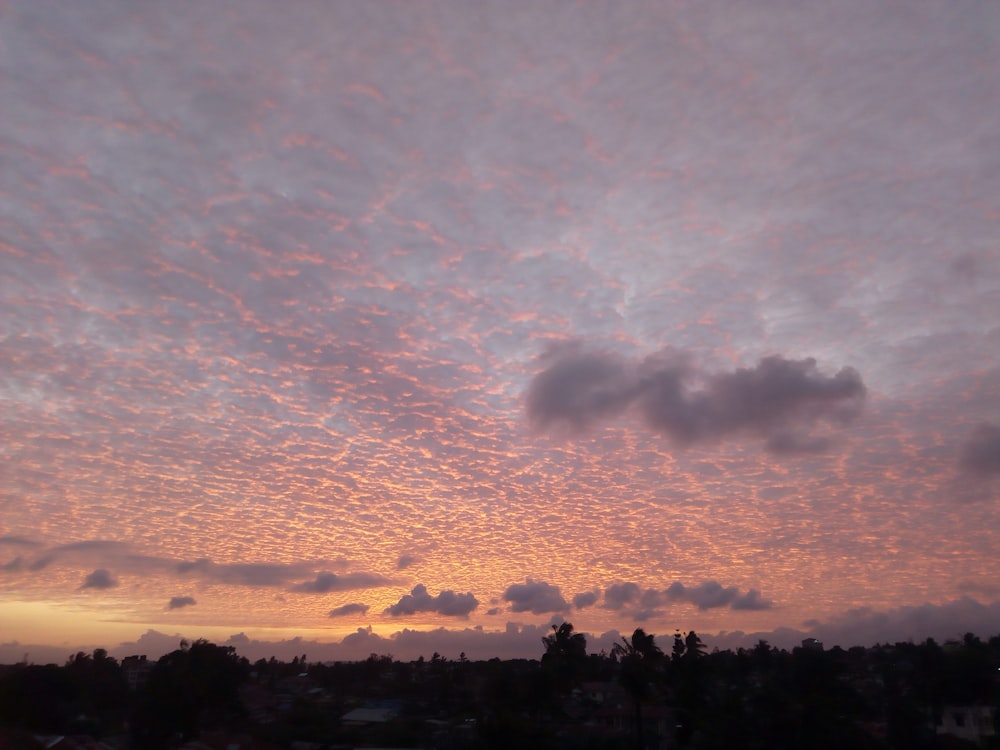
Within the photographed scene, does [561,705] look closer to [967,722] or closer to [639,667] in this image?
[639,667]

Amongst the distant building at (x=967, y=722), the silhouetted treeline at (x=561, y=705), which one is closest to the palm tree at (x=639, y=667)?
the silhouetted treeline at (x=561, y=705)

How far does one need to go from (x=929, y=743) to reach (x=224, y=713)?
161 ft

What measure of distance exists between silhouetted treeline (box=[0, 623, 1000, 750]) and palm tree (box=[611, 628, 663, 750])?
140 millimetres

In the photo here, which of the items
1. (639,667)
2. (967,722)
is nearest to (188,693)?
(639,667)

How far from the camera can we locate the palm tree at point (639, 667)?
52719 millimetres

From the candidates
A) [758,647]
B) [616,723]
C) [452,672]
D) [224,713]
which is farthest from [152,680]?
[758,647]

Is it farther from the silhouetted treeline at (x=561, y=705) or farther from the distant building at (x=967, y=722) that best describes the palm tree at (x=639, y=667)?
the distant building at (x=967, y=722)

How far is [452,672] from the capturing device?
324 ft

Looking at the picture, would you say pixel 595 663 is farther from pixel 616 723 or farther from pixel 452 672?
pixel 616 723

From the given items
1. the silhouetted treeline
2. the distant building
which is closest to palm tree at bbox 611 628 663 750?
the silhouetted treeline

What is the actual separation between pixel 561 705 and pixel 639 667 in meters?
14.6

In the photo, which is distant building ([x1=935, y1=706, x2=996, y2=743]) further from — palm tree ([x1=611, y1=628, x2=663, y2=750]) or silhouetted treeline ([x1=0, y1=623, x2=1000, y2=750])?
palm tree ([x1=611, y1=628, x2=663, y2=750])

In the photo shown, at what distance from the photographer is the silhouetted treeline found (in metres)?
39.2

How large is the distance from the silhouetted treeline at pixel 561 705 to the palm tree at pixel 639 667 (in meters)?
0.14
